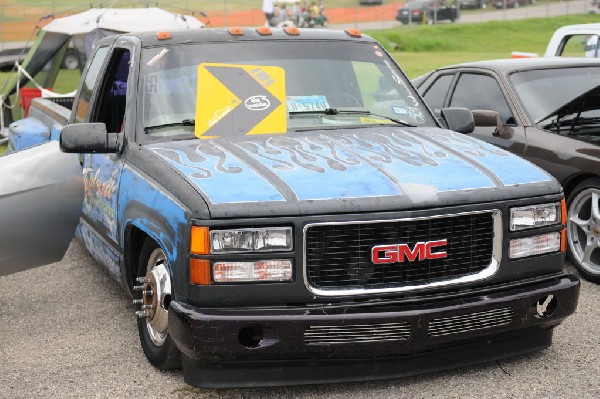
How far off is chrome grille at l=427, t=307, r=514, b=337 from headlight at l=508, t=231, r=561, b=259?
0.89 ft

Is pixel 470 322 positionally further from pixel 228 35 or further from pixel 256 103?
pixel 228 35

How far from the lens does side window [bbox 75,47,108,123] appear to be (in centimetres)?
627

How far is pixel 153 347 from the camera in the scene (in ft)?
15.2

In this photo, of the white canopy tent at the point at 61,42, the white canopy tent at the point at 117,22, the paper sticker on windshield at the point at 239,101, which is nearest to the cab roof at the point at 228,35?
Answer: the paper sticker on windshield at the point at 239,101

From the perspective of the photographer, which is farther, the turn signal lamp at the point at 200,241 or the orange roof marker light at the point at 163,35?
the orange roof marker light at the point at 163,35

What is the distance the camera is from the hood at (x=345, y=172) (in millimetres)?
3992

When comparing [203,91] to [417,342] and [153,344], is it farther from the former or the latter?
[417,342]

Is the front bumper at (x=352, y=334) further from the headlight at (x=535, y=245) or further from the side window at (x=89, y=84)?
the side window at (x=89, y=84)

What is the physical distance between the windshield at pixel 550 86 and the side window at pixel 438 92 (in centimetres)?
93

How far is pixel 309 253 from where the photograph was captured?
397 cm

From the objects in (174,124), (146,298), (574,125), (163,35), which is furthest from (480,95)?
(146,298)

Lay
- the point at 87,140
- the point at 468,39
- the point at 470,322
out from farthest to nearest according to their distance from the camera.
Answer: the point at 468,39, the point at 87,140, the point at 470,322

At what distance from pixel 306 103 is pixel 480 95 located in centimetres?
293

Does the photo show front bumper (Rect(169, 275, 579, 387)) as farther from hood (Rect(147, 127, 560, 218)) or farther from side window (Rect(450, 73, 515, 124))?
side window (Rect(450, 73, 515, 124))
